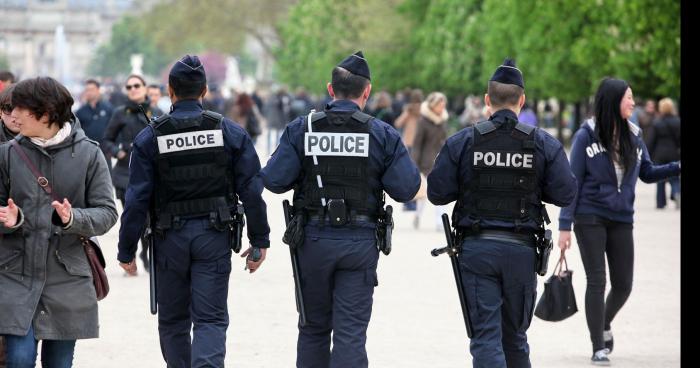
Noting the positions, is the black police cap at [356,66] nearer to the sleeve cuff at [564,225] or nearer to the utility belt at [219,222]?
the utility belt at [219,222]

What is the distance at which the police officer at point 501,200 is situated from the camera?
304 inches

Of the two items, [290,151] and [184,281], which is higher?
[290,151]

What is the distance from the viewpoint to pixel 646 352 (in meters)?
10.4

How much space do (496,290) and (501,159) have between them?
64cm

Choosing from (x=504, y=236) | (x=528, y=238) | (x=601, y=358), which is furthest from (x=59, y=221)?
(x=601, y=358)

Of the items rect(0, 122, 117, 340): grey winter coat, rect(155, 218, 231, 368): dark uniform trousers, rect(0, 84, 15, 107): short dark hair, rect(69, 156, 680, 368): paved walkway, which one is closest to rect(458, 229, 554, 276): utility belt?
rect(155, 218, 231, 368): dark uniform trousers

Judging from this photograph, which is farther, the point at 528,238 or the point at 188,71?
the point at 188,71

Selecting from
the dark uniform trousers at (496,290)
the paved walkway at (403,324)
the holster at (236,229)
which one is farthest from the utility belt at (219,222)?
the paved walkway at (403,324)

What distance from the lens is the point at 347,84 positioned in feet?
26.0

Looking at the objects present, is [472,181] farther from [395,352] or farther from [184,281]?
[395,352]

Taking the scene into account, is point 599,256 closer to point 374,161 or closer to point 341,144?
point 374,161

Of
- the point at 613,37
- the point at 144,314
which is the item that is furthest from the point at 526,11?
the point at 144,314

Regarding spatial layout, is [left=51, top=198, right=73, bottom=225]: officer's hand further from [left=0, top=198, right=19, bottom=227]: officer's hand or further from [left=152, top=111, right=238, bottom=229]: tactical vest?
[left=152, top=111, right=238, bottom=229]: tactical vest

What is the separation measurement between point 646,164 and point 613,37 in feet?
94.0
